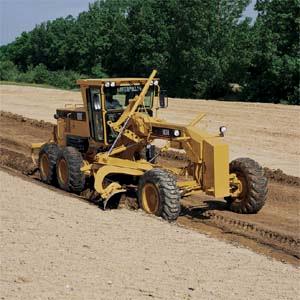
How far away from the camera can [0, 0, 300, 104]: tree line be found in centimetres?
4075

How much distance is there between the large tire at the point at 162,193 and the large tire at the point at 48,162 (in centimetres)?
327

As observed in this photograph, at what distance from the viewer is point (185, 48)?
173 ft

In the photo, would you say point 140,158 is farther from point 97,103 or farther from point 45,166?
point 45,166

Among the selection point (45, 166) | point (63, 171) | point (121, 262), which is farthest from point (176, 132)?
point (45, 166)

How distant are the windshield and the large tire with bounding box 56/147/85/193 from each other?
49.3 inches

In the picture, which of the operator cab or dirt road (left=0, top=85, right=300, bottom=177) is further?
dirt road (left=0, top=85, right=300, bottom=177)

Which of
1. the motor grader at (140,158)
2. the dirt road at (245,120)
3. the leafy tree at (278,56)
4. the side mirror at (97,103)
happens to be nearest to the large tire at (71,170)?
the motor grader at (140,158)

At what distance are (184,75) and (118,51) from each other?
1637cm

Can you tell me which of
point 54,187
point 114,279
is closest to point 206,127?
point 54,187

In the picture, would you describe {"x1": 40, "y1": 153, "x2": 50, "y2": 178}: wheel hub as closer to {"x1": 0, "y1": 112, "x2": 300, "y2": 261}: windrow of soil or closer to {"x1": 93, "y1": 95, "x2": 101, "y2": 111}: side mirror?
{"x1": 0, "y1": 112, "x2": 300, "y2": 261}: windrow of soil

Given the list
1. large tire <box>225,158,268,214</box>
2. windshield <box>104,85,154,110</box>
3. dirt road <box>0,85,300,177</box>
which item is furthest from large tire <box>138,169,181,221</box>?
dirt road <box>0,85,300,177</box>

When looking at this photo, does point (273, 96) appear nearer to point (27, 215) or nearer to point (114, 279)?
point (27, 215)

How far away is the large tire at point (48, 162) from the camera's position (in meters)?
13.6

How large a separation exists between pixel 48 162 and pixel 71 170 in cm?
126
